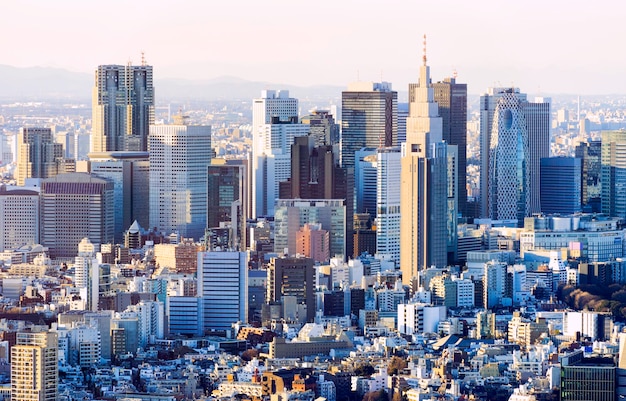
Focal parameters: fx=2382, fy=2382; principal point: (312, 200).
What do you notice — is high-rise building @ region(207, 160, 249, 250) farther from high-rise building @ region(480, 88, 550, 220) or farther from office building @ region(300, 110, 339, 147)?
high-rise building @ region(480, 88, 550, 220)

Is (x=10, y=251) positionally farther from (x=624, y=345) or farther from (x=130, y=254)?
(x=624, y=345)

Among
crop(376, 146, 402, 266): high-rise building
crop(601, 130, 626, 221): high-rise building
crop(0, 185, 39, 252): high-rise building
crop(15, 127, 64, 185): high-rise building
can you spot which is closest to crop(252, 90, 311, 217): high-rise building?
crop(15, 127, 64, 185): high-rise building

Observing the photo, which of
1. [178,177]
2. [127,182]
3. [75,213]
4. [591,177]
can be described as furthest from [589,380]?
[591,177]

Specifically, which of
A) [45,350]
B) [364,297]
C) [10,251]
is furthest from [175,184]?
[45,350]

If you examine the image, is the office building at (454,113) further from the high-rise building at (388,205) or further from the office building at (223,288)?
the office building at (223,288)

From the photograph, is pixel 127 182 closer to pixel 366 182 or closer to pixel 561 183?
pixel 366 182
